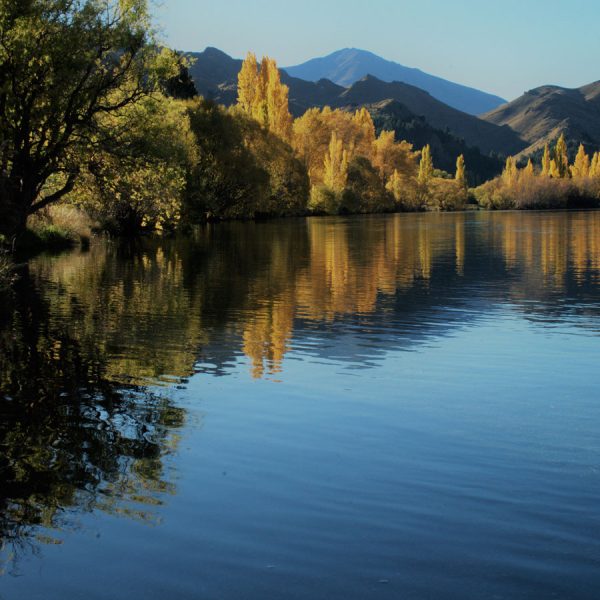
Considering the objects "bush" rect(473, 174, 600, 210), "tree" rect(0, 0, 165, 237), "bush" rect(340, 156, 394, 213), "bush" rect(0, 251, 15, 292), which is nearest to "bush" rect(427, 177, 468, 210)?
"bush" rect(473, 174, 600, 210)

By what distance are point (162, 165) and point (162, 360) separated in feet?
59.9

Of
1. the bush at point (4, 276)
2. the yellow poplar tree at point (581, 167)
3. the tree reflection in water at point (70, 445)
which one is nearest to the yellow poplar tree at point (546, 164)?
the yellow poplar tree at point (581, 167)

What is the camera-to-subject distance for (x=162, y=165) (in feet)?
103

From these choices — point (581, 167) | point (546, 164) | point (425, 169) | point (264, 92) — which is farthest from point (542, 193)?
point (264, 92)

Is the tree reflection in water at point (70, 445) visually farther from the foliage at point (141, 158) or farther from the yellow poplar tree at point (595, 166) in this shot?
the yellow poplar tree at point (595, 166)

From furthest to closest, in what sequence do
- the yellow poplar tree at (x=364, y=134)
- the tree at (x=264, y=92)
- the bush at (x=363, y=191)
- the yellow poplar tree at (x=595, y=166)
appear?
the yellow poplar tree at (x=595, y=166) < the yellow poplar tree at (x=364, y=134) < the bush at (x=363, y=191) < the tree at (x=264, y=92)

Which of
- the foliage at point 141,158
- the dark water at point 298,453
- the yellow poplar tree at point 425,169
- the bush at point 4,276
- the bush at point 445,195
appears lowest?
the dark water at point 298,453

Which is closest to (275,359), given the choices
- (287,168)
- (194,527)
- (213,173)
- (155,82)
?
(194,527)

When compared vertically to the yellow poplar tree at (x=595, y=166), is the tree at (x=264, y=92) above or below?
above

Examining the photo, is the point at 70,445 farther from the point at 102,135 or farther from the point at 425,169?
the point at 425,169

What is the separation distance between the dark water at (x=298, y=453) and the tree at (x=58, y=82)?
10.5 m

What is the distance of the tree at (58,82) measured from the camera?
2739 cm

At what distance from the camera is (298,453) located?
8.99 meters

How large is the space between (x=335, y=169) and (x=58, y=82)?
3734 inches
